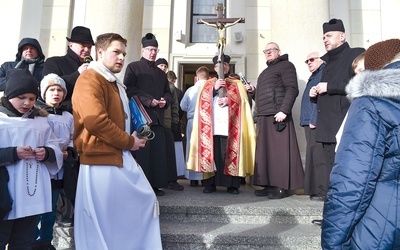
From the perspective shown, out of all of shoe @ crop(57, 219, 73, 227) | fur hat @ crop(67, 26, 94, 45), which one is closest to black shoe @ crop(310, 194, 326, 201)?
shoe @ crop(57, 219, 73, 227)

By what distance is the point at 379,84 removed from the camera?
5.13 feet

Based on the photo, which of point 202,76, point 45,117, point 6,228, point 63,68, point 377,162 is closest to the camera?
point 377,162

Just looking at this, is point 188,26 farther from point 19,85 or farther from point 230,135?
point 19,85

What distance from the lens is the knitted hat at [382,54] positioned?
164cm

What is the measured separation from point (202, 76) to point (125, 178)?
3508 millimetres

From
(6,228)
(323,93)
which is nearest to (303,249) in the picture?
(323,93)

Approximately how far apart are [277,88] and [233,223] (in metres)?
2.06

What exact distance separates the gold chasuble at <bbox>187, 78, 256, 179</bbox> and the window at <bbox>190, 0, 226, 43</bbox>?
156 inches

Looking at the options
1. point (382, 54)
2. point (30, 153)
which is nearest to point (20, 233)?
point (30, 153)

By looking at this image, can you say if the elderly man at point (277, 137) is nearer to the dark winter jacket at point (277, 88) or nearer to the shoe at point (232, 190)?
the dark winter jacket at point (277, 88)

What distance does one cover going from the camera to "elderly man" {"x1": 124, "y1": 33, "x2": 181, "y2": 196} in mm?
4180

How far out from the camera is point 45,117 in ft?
8.75

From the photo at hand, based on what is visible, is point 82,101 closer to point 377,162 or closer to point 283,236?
point 377,162

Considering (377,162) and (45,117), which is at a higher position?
(45,117)
